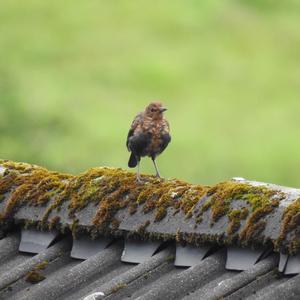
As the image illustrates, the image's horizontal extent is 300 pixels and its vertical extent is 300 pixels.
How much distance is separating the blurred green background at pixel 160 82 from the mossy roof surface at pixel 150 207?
19.7 m

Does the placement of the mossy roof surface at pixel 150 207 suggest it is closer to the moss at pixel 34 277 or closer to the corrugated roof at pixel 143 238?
the corrugated roof at pixel 143 238

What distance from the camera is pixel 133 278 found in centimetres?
580

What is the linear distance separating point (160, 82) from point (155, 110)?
29.2m

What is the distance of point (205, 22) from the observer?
43469mm

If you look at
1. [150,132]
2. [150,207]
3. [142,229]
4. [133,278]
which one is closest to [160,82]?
[150,132]

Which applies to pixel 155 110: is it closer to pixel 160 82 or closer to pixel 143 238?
pixel 143 238

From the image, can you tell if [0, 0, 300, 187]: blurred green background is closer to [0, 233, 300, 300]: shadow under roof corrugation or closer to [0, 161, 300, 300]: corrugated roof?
[0, 161, 300, 300]: corrugated roof

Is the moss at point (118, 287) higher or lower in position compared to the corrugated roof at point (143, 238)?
lower

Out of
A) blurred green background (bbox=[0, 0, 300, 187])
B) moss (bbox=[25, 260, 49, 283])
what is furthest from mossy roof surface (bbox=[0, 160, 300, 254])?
blurred green background (bbox=[0, 0, 300, 187])

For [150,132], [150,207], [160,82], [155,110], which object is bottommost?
[160,82]

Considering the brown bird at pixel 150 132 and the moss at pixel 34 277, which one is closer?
the moss at pixel 34 277

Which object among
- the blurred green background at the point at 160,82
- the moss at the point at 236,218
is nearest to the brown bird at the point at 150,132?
the moss at the point at 236,218

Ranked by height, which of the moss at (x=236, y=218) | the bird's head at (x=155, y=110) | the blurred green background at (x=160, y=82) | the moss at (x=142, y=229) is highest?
the bird's head at (x=155, y=110)

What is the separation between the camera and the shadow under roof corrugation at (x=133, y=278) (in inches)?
213
